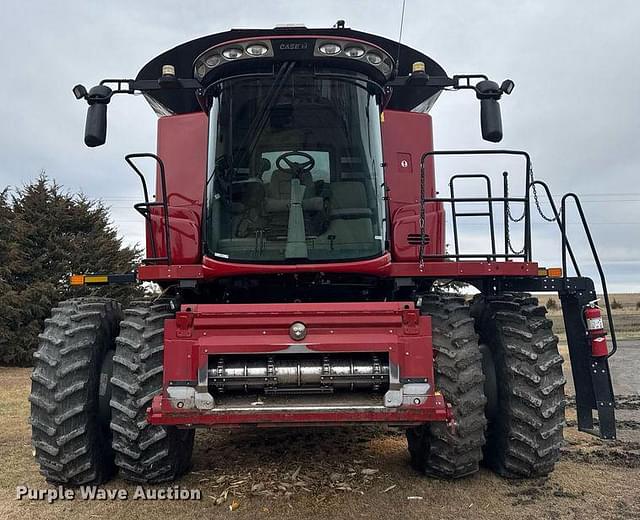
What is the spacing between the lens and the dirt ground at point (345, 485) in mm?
4598

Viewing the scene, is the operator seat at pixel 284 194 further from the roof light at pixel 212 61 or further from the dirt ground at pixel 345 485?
the dirt ground at pixel 345 485

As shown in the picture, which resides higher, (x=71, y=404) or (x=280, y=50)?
(x=280, y=50)

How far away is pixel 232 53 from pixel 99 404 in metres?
3.00

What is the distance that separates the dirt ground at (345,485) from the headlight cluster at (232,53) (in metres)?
3.43

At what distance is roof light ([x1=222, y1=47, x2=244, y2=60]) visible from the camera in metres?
4.87

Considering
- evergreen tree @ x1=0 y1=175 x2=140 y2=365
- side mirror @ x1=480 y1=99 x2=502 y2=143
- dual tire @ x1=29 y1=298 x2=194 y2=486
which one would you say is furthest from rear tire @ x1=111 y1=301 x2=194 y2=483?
evergreen tree @ x1=0 y1=175 x2=140 y2=365

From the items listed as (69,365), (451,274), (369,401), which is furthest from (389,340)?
(69,365)

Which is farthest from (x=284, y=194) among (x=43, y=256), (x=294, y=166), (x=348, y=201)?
(x=43, y=256)

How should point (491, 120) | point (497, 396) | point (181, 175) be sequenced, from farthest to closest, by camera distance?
point (181, 175) < point (491, 120) < point (497, 396)

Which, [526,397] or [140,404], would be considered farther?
[526,397]

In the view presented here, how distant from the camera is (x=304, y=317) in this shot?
14.4ft

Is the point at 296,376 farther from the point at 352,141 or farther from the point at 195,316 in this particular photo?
the point at 352,141

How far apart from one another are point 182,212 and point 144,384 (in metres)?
1.87

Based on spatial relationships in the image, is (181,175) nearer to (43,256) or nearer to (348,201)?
(348,201)
